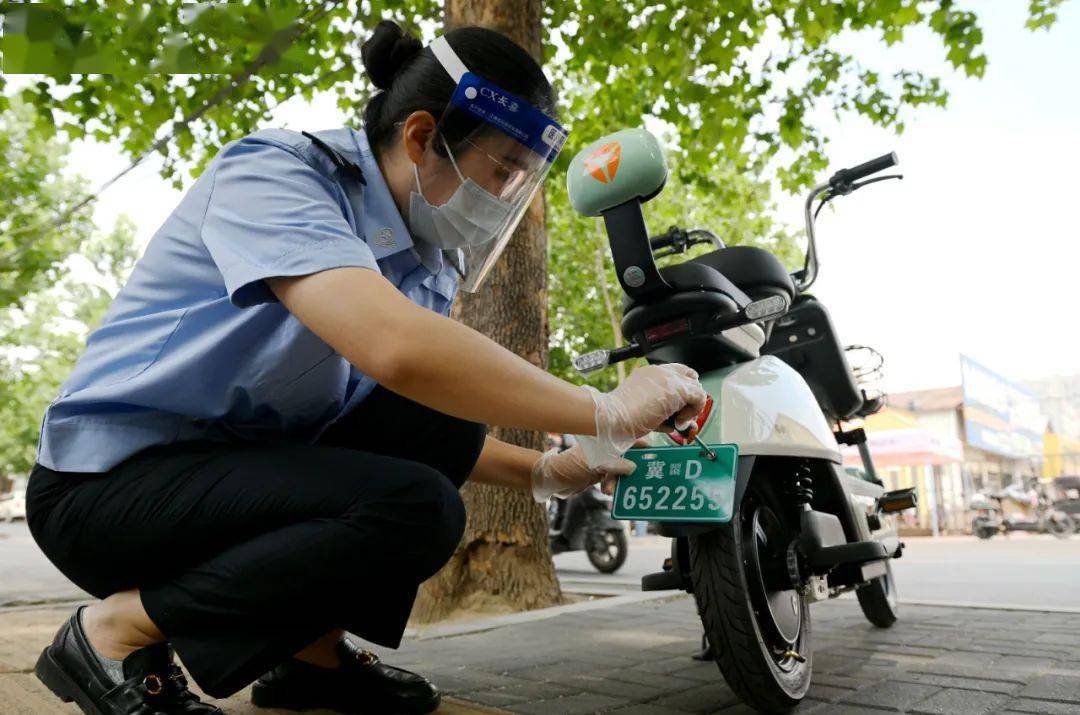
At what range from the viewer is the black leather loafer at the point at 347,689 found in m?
1.96

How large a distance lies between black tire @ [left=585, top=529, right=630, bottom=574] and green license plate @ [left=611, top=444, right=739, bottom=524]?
657 cm

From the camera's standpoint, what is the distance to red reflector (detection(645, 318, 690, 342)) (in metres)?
2.12

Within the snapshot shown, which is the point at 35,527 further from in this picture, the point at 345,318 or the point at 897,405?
the point at 897,405

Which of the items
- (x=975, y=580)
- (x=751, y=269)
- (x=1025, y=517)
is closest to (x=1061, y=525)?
(x=1025, y=517)

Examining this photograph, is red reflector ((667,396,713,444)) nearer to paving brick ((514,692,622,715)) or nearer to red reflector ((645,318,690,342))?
red reflector ((645,318,690,342))

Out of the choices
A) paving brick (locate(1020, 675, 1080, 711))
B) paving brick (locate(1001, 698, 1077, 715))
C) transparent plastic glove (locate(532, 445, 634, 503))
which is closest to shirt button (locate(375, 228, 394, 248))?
transparent plastic glove (locate(532, 445, 634, 503))

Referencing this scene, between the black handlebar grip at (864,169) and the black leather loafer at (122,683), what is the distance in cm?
238

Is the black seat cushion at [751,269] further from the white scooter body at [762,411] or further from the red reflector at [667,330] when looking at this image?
the red reflector at [667,330]

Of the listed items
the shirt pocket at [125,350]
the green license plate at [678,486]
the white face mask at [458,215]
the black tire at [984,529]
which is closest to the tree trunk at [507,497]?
the green license plate at [678,486]

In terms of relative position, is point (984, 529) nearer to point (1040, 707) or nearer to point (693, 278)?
point (1040, 707)

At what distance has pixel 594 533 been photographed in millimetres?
8469

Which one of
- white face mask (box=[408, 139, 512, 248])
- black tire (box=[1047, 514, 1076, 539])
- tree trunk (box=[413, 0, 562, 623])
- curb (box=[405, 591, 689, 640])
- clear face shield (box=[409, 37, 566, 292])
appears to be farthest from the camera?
black tire (box=[1047, 514, 1076, 539])

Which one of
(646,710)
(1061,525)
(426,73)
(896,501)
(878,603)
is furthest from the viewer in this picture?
(1061,525)

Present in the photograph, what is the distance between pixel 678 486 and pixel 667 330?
426mm
